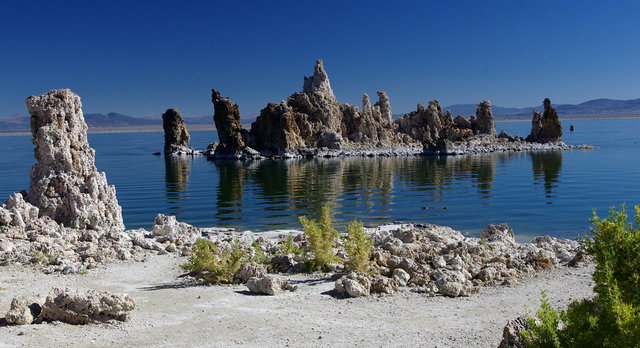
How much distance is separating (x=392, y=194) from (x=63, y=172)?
29.3 m

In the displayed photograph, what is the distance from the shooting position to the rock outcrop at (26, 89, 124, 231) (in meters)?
18.1

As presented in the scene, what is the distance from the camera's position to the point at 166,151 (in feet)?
375

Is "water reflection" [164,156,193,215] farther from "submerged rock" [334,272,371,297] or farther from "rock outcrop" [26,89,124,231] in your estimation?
"submerged rock" [334,272,371,297]

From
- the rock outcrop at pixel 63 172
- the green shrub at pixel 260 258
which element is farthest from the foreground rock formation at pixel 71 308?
the rock outcrop at pixel 63 172

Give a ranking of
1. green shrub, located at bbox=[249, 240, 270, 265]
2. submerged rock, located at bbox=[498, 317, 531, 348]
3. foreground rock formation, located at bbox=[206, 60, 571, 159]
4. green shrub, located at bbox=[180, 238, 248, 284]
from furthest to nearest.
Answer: foreground rock formation, located at bbox=[206, 60, 571, 159], green shrub, located at bbox=[249, 240, 270, 265], green shrub, located at bbox=[180, 238, 248, 284], submerged rock, located at bbox=[498, 317, 531, 348]

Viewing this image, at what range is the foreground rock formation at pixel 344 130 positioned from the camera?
10262cm

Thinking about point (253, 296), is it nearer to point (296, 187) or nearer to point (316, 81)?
point (296, 187)

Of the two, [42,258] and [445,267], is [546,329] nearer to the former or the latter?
[445,267]

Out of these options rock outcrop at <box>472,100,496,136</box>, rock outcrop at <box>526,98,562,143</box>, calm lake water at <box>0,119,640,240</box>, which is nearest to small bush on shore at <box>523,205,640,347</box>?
calm lake water at <box>0,119,640,240</box>

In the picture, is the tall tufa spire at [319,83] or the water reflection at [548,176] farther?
the tall tufa spire at [319,83]

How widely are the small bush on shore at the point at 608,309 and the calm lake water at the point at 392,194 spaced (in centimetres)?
1917

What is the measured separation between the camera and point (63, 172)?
18.5 meters

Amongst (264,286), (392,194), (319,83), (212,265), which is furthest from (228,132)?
(264,286)

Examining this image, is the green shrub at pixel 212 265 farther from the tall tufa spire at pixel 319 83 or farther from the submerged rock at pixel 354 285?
the tall tufa spire at pixel 319 83
